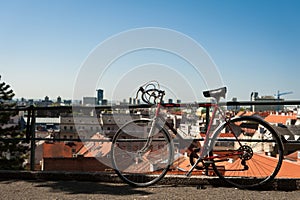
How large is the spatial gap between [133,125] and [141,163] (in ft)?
1.98

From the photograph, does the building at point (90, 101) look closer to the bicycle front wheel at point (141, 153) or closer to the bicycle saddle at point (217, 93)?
the bicycle front wheel at point (141, 153)

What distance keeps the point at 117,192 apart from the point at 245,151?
5.94 ft

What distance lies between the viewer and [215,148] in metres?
4.59

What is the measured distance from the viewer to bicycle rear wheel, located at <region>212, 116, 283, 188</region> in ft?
14.6

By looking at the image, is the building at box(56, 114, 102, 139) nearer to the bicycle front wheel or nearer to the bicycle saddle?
the bicycle front wheel

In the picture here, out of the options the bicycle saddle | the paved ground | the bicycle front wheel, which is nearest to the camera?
the paved ground

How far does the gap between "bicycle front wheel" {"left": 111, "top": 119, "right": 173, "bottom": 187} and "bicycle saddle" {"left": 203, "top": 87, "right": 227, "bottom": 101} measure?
778 mm

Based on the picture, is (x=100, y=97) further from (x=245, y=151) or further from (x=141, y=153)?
(x=245, y=151)

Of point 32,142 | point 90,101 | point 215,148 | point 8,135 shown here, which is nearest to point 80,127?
point 90,101

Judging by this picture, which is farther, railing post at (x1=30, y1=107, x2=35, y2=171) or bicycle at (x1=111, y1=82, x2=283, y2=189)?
railing post at (x1=30, y1=107, x2=35, y2=171)

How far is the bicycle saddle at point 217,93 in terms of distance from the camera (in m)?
4.49

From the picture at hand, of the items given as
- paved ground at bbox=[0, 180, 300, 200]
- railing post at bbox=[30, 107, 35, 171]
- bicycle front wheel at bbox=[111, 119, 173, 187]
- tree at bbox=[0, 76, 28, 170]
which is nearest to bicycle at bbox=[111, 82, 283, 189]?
bicycle front wheel at bbox=[111, 119, 173, 187]

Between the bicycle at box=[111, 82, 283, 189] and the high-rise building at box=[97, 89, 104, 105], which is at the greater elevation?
the high-rise building at box=[97, 89, 104, 105]

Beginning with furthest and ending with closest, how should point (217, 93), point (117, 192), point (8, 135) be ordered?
point (8, 135) < point (217, 93) < point (117, 192)
